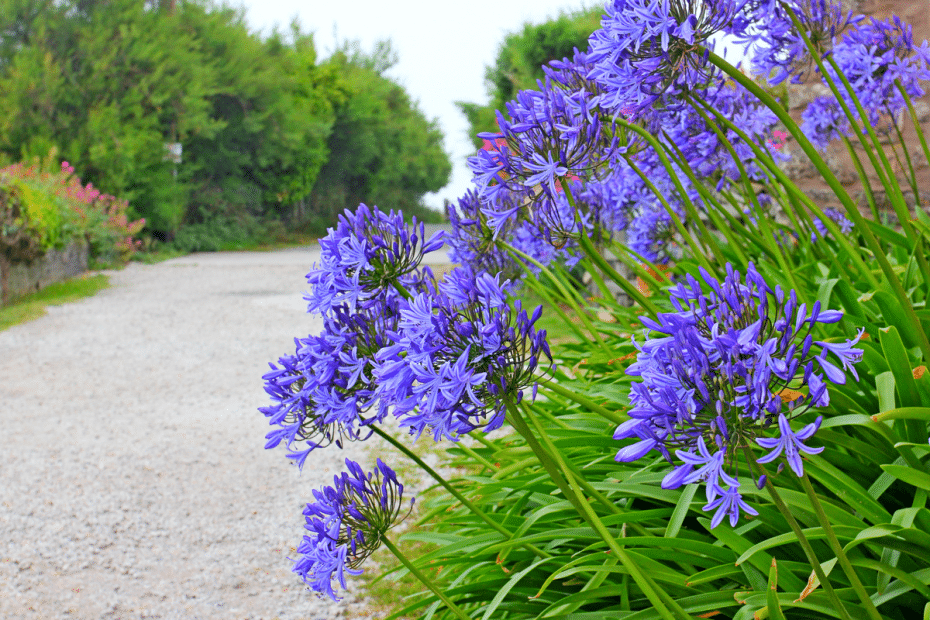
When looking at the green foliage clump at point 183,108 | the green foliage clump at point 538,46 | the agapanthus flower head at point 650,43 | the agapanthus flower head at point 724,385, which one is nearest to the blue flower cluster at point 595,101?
the agapanthus flower head at point 650,43

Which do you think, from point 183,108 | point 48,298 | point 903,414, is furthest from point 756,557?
point 183,108

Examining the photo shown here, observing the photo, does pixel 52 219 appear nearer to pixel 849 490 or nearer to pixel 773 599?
pixel 849 490

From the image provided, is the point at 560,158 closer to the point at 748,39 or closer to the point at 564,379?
the point at 748,39

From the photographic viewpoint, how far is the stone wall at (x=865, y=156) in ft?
15.4

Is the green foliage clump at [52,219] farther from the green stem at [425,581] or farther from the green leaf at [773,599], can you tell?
the green leaf at [773,599]

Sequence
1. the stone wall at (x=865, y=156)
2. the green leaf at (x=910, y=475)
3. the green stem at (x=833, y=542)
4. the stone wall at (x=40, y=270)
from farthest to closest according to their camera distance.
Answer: the stone wall at (x=40, y=270) → the stone wall at (x=865, y=156) → the green leaf at (x=910, y=475) → the green stem at (x=833, y=542)

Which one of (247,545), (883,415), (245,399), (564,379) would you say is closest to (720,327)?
(883,415)

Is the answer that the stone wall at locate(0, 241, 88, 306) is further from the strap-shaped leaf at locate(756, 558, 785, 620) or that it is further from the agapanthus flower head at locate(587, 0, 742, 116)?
Answer: the strap-shaped leaf at locate(756, 558, 785, 620)

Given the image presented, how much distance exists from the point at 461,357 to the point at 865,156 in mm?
5009

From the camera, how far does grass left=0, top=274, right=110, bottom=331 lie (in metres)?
9.04

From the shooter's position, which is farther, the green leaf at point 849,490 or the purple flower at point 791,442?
the green leaf at point 849,490

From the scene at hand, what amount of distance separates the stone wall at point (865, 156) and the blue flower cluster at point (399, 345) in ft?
12.9

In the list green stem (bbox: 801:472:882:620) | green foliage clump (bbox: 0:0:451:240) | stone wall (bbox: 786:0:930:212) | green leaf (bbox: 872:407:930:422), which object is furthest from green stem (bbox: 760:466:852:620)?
green foliage clump (bbox: 0:0:451:240)

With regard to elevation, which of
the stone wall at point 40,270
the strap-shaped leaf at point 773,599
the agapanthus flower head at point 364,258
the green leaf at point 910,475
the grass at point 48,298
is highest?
the agapanthus flower head at point 364,258
